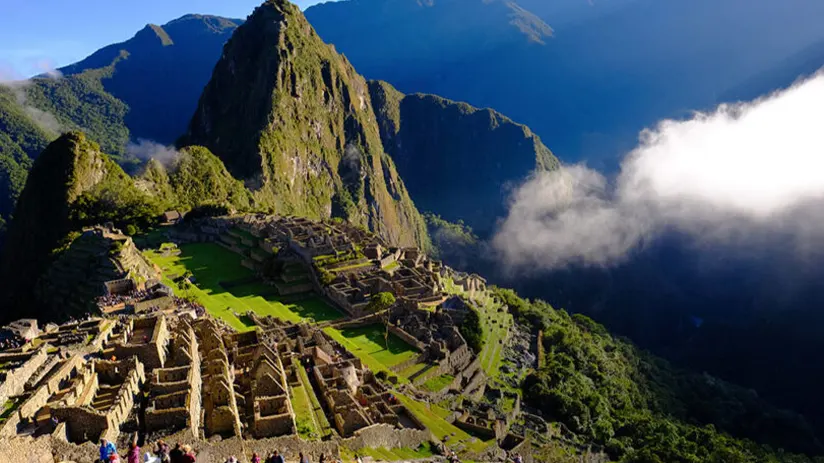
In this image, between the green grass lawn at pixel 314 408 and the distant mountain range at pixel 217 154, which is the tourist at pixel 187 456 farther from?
the distant mountain range at pixel 217 154

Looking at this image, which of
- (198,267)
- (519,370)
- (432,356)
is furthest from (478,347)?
(198,267)

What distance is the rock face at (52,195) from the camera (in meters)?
83.1

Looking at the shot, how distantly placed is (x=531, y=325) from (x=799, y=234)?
146m

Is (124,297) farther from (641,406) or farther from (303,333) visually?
(641,406)

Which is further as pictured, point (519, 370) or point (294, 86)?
point (294, 86)

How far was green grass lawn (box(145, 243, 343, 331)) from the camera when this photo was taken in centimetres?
4481

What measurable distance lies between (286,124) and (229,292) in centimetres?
12049

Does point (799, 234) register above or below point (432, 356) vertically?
above

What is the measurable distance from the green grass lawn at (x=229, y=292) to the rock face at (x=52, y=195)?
31.8m

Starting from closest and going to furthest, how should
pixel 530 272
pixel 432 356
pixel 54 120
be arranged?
pixel 432 356 < pixel 54 120 < pixel 530 272

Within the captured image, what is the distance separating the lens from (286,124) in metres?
163

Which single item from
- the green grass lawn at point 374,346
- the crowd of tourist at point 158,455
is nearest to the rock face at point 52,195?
the green grass lawn at point 374,346

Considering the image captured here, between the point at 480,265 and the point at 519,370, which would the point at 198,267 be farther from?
the point at 480,265

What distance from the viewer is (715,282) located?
16738cm
